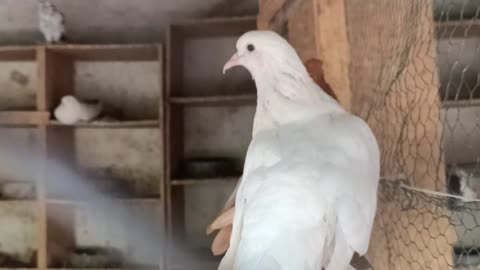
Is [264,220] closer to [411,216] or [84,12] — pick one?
[411,216]

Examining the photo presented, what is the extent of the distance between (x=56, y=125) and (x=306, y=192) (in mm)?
1698

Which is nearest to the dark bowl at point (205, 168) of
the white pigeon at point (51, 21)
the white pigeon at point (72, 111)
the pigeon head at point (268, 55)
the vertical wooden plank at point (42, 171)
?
the white pigeon at point (72, 111)

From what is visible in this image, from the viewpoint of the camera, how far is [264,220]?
656mm

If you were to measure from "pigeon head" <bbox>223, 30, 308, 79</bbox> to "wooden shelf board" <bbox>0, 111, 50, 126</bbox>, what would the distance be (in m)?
1.40

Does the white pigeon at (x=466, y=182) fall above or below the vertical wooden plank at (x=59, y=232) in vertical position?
above

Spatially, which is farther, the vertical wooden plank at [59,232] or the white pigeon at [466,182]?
the vertical wooden plank at [59,232]

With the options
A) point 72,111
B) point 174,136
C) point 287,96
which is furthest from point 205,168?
point 287,96

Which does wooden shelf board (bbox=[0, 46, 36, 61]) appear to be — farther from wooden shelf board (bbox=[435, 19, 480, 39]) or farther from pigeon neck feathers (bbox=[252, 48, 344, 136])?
wooden shelf board (bbox=[435, 19, 480, 39])

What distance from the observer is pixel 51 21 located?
6.82 feet

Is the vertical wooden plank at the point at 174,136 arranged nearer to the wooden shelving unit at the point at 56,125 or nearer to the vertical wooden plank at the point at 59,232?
the wooden shelving unit at the point at 56,125

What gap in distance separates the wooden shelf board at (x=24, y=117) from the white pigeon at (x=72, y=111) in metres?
0.05

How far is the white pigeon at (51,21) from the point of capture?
2066mm

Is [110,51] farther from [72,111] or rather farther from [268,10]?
[268,10]

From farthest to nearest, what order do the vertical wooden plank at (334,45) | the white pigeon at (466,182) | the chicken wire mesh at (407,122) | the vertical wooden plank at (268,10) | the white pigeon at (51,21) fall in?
the white pigeon at (51,21)
the vertical wooden plank at (268,10)
the white pigeon at (466,182)
the vertical wooden plank at (334,45)
the chicken wire mesh at (407,122)
